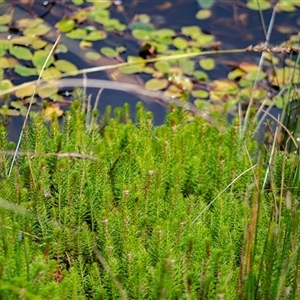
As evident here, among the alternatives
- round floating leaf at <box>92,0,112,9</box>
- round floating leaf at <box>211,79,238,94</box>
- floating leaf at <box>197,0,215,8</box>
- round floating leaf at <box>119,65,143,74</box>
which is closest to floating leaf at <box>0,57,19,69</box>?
round floating leaf at <box>119,65,143,74</box>

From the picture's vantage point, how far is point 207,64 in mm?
3934

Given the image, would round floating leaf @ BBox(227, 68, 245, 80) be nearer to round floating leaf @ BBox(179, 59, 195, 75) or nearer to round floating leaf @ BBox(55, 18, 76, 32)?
round floating leaf @ BBox(179, 59, 195, 75)

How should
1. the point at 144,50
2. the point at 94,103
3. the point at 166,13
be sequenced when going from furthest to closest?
the point at 166,13 < the point at 144,50 < the point at 94,103

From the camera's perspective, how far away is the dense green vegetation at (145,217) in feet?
5.90

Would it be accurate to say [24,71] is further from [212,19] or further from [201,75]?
[212,19]

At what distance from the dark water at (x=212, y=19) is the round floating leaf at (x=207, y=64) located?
0.03 metres

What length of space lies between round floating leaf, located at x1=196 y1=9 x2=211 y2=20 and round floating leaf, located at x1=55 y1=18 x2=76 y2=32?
31.8 inches

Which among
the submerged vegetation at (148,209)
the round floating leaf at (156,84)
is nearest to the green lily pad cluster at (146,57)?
the round floating leaf at (156,84)

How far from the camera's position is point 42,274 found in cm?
172

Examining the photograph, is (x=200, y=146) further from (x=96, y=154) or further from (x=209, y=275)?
(x=209, y=275)

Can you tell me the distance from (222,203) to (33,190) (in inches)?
25.2

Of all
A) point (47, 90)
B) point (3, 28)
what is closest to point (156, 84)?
point (47, 90)

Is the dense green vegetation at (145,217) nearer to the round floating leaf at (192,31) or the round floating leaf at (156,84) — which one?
the round floating leaf at (156,84)

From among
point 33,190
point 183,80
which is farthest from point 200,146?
point 183,80
